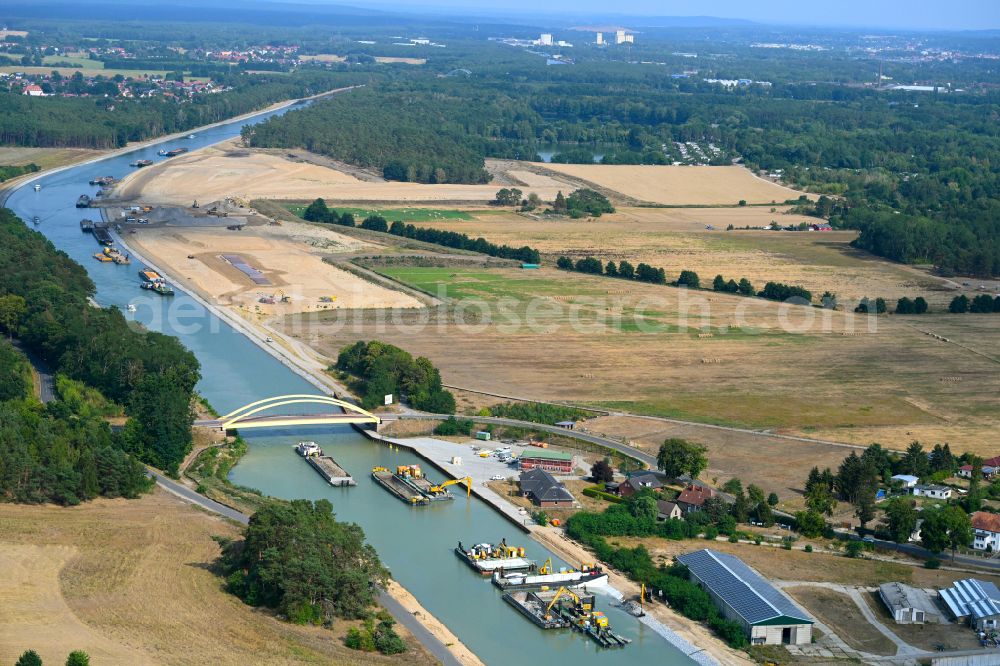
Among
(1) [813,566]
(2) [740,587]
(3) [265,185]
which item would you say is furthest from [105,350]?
(3) [265,185]

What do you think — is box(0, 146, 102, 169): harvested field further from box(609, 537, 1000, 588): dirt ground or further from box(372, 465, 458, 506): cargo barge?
box(609, 537, 1000, 588): dirt ground

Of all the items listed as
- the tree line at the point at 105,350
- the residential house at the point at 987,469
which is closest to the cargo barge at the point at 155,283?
the tree line at the point at 105,350

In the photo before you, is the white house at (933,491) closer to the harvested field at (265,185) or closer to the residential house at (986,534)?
the residential house at (986,534)

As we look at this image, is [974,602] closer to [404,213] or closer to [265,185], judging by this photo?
[404,213]

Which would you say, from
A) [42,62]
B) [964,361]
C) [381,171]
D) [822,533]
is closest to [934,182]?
[381,171]

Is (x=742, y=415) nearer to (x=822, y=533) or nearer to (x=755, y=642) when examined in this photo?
(x=822, y=533)

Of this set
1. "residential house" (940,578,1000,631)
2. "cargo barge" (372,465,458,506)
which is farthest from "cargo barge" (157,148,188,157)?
"residential house" (940,578,1000,631)
